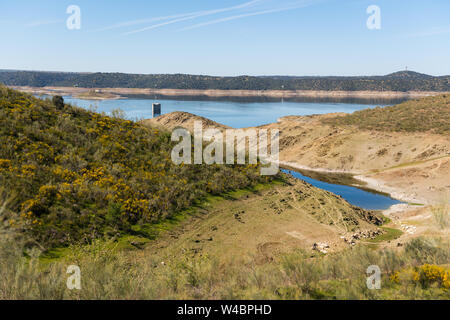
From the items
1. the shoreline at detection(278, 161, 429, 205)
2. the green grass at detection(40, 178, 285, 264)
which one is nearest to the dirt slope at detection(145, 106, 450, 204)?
the shoreline at detection(278, 161, 429, 205)

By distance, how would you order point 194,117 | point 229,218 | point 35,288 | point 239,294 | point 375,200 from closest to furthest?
1. point 35,288
2. point 239,294
3. point 229,218
4. point 375,200
5. point 194,117

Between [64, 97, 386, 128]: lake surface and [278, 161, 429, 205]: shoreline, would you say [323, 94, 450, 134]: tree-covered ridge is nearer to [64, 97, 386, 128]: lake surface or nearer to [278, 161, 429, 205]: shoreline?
[278, 161, 429, 205]: shoreline

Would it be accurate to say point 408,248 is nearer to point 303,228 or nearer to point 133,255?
point 303,228

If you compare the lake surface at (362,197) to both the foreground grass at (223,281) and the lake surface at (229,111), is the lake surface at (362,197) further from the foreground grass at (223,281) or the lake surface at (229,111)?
the lake surface at (229,111)

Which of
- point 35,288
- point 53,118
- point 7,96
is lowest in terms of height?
point 35,288

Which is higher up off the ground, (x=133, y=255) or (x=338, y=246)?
(x=133, y=255)

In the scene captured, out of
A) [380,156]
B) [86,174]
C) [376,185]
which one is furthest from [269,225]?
[380,156]

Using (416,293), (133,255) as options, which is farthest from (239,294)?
(133,255)

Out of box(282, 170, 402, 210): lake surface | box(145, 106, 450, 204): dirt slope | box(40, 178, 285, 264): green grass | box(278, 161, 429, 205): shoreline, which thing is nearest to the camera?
box(40, 178, 285, 264): green grass
